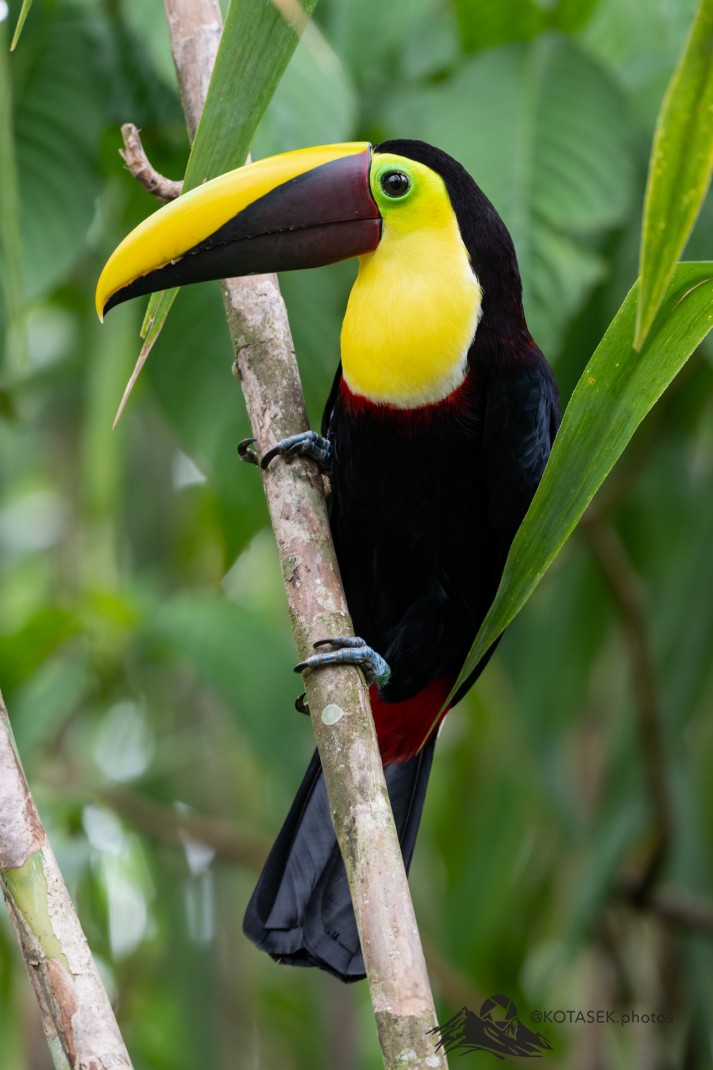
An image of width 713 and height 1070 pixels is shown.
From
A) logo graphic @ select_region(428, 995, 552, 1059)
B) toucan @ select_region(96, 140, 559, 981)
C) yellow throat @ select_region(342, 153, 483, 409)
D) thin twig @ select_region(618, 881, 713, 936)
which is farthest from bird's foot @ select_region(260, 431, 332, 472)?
thin twig @ select_region(618, 881, 713, 936)

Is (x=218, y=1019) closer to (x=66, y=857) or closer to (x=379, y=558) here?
(x=66, y=857)

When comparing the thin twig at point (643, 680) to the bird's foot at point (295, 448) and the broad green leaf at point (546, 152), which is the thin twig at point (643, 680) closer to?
the broad green leaf at point (546, 152)

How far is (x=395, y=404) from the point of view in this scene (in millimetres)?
1493

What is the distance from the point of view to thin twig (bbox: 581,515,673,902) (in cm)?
217

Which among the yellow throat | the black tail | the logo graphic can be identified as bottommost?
the logo graphic

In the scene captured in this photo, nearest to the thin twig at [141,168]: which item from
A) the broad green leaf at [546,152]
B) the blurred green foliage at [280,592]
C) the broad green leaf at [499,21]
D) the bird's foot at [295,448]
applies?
the blurred green foliage at [280,592]

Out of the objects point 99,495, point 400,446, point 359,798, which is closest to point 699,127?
point 359,798

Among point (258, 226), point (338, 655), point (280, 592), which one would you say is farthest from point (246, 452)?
point (280, 592)

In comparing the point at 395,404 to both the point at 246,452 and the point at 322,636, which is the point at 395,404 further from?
the point at 322,636

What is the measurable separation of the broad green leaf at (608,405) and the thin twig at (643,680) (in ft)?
3.69

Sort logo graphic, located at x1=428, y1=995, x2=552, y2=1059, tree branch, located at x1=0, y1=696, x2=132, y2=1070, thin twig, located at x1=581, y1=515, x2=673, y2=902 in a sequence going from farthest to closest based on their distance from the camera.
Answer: thin twig, located at x1=581, y1=515, x2=673, y2=902, logo graphic, located at x1=428, y1=995, x2=552, y2=1059, tree branch, located at x1=0, y1=696, x2=132, y2=1070

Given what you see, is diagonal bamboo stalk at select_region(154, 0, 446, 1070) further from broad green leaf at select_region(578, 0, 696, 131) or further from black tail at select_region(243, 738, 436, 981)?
broad green leaf at select_region(578, 0, 696, 131)

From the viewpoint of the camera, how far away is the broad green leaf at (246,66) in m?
0.99

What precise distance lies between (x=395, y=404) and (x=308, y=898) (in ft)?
1.97
